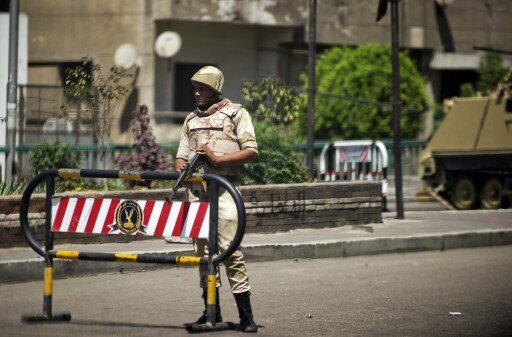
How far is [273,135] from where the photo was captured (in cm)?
1526

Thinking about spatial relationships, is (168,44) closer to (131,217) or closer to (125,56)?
(125,56)

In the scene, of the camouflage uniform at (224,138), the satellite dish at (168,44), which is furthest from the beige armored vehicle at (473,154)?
the camouflage uniform at (224,138)

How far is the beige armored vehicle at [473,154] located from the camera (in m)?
20.7

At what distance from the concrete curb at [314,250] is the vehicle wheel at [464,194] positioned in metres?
6.21

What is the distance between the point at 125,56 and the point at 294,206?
1224cm

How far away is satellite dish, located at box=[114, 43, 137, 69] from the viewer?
25.5 meters

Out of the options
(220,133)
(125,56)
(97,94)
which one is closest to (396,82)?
(97,94)

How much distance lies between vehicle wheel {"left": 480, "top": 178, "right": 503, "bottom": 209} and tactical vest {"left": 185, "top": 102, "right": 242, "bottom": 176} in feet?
43.1

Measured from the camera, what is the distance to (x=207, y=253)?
8133 mm

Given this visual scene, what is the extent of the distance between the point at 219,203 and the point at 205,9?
18.4 meters

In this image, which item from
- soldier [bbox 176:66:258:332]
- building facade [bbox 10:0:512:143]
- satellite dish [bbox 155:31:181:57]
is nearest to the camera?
soldier [bbox 176:66:258:332]

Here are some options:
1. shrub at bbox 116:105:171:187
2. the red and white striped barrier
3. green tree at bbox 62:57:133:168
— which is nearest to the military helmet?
the red and white striped barrier

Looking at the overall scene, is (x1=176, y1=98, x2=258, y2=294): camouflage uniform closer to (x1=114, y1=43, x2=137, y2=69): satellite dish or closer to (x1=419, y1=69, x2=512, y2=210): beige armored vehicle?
(x1=419, y1=69, x2=512, y2=210): beige armored vehicle

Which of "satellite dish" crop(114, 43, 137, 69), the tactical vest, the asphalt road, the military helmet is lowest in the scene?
the asphalt road
